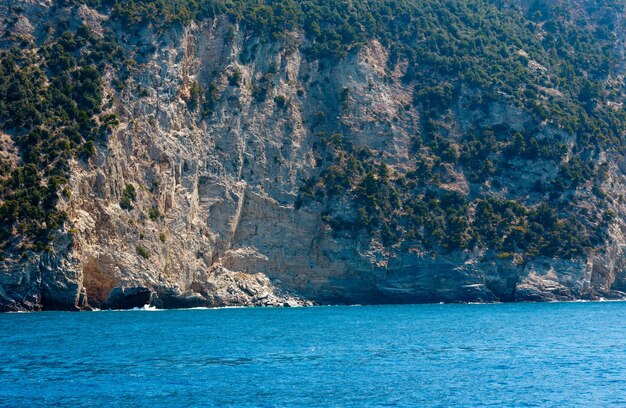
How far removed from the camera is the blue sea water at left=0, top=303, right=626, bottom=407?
31734 mm

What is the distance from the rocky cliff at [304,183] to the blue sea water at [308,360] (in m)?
8.37

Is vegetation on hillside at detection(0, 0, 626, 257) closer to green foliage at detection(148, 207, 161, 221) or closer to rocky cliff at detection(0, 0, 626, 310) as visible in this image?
rocky cliff at detection(0, 0, 626, 310)

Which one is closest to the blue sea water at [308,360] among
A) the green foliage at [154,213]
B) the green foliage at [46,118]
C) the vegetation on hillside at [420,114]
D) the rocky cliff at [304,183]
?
the green foliage at [46,118]

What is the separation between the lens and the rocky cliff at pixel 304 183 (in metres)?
67.1

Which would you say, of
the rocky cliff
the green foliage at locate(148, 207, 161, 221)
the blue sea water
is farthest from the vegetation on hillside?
the blue sea water

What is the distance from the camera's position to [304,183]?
8000cm

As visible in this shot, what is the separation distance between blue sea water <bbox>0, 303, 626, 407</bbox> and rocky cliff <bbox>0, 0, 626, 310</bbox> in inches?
330

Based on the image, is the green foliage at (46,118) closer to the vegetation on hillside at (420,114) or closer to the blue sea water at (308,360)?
the vegetation on hillside at (420,114)

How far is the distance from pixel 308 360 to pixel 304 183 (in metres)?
40.2

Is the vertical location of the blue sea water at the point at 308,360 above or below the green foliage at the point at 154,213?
below

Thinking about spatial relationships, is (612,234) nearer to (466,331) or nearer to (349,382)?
(466,331)

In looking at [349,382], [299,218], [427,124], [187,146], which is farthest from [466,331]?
[427,124]

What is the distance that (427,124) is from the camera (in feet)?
292

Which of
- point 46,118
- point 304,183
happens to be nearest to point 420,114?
point 304,183
